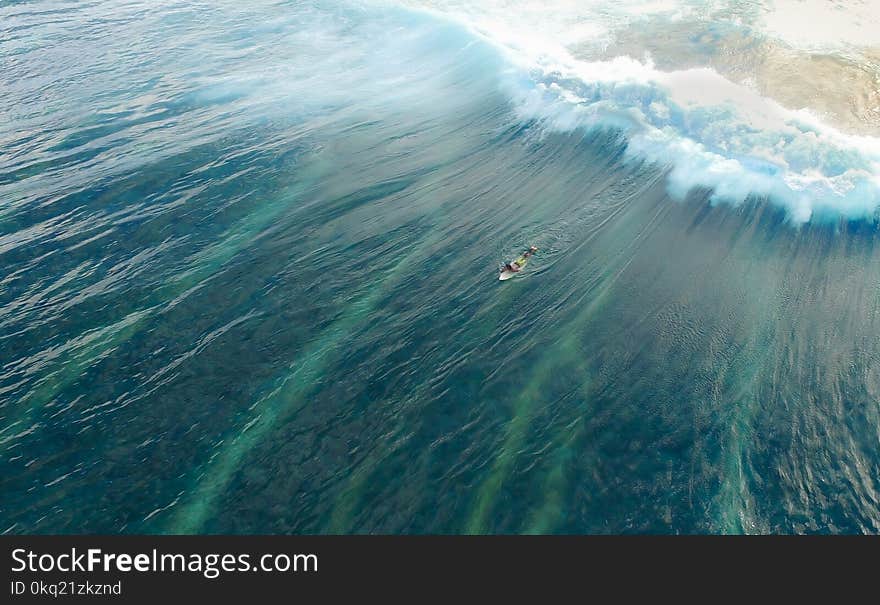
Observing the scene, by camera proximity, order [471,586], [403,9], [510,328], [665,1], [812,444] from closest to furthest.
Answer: [471,586] < [812,444] < [510,328] < [665,1] < [403,9]

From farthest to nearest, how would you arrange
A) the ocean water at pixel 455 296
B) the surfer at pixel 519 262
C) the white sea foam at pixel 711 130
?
1. the white sea foam at pixel 711 130
2. the surfer at pixel 519 262
3. the ocean water at pixel 455 296

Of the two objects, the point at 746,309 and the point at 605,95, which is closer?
the point at 746,309

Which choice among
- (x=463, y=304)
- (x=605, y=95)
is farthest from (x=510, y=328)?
(x=605, y=95)

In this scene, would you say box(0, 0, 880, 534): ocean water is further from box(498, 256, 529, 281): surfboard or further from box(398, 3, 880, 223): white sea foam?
box(498, 256, 529, 281): surfboard

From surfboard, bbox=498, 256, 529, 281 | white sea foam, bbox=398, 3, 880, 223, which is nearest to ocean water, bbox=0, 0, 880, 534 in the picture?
white sea foam, bbox=398, 3, 880, 223

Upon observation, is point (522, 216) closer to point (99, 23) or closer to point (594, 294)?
point (594, 294)

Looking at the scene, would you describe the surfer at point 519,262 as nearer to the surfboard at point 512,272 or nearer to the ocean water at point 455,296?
the surfboard at point 512,272

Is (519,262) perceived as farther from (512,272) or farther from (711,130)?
(711,130)

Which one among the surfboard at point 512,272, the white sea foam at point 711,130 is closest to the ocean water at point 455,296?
the white sea foam at point 711,130
